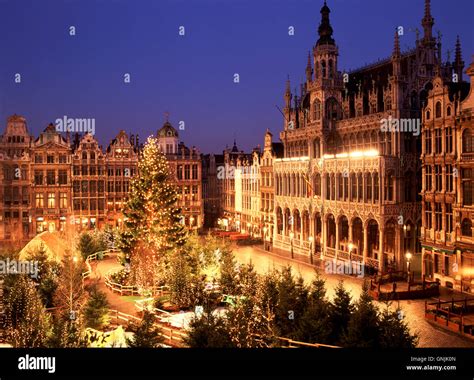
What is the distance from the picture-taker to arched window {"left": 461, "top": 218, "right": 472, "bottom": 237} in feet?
90.3

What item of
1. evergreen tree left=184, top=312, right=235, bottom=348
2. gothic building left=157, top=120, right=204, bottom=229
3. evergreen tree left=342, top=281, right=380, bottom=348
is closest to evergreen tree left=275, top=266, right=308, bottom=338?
evergreen tree left=342, top=281, right=380, bottom=348

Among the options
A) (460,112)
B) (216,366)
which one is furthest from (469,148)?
(216,366)

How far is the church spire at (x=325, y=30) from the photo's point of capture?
43.1 m

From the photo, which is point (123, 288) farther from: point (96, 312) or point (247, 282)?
point (247, 282)

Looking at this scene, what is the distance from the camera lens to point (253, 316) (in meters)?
17.1

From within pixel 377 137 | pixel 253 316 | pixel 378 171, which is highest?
pixel 377 137

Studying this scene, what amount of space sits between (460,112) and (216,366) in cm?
2557

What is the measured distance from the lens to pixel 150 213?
30875 mm

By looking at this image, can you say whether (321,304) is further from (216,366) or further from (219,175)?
(219,175)

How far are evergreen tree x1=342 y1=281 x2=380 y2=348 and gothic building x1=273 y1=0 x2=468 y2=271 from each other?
18.7 m

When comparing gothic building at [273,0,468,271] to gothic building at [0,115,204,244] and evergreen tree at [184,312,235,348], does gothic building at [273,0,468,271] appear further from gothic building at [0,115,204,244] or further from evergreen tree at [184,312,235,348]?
evergreen tree at [184,312,235,348]

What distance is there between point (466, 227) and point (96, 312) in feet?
64.1

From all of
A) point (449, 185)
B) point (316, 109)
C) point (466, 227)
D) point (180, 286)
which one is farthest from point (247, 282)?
point (316, 109)

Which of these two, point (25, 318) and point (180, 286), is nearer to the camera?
point (25, 318)
